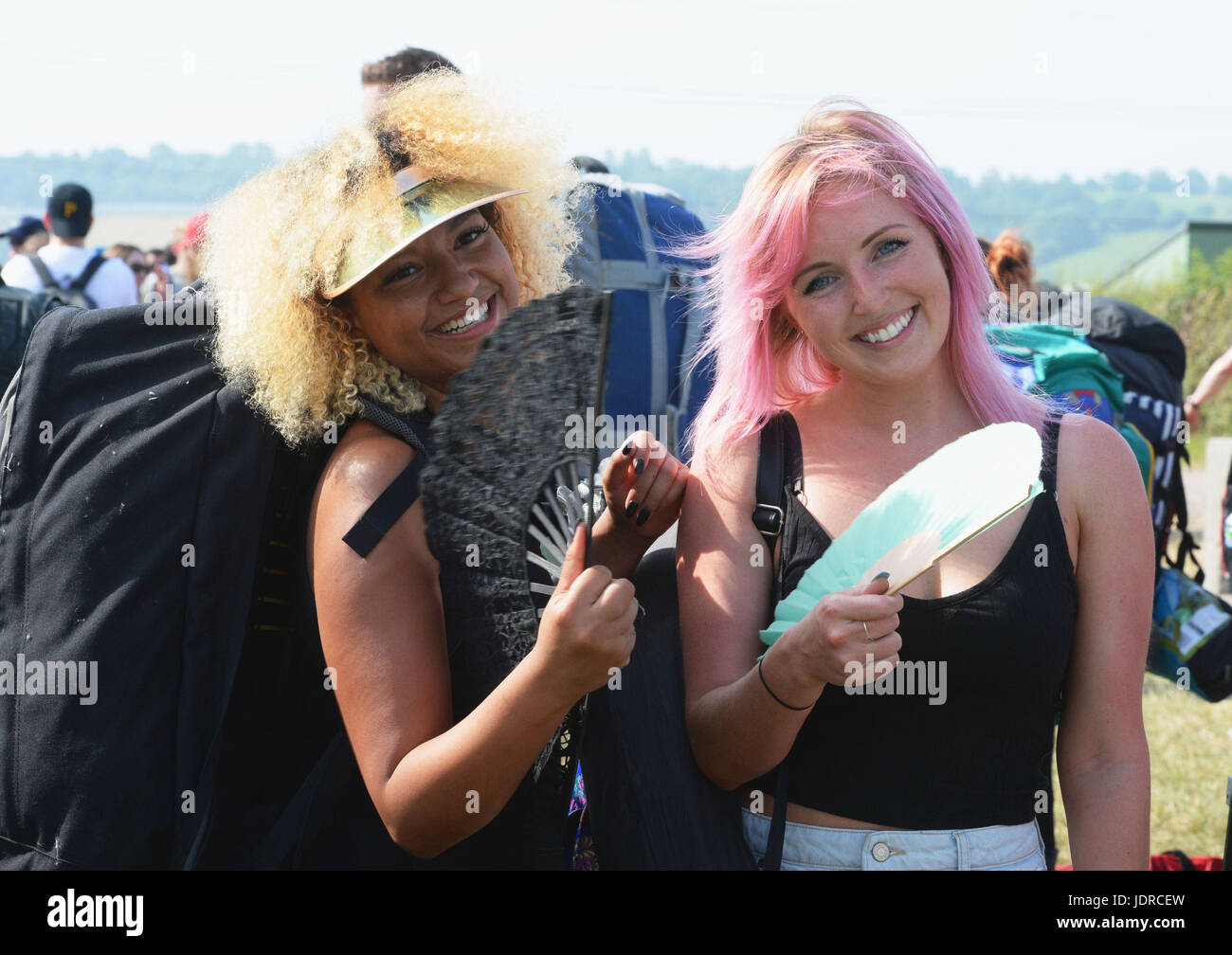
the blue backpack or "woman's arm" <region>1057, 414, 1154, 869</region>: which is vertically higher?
the blue backpack

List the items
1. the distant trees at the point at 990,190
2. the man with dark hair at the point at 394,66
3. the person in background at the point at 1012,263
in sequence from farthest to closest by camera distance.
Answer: the distant trees at the point at 990,190, the person in background at the point at 1012,263, the man with dark hair at the point at 394,66

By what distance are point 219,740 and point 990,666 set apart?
3.92 ft

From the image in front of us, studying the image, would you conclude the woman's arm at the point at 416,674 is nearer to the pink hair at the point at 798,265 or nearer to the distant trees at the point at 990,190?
the pink hair at the point at 798,265

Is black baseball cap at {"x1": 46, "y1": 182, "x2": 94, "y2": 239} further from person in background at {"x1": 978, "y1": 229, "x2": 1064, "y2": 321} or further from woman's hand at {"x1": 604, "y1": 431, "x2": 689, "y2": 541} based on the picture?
woman's hand at {"x1": 604, "y1": 431, "x2": 689, "y2": 541}

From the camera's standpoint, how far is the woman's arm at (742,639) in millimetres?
1603

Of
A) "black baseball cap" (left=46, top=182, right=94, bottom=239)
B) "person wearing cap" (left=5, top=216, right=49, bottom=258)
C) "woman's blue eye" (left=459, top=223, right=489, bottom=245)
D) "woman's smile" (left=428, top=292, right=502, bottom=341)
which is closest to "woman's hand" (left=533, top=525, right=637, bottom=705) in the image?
"woman's smile" (left=428, top=292, right=502, bottom=341)

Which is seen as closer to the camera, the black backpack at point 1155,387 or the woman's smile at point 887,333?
the woman's smile at point 887,333

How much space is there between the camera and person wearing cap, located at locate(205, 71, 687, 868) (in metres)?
1.58

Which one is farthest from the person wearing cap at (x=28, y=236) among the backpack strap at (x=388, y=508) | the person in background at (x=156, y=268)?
the backpack strap at (x=388, y=508)

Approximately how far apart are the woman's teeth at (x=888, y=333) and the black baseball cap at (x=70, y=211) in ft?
20.1

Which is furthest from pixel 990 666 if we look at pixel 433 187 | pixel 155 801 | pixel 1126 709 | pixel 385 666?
pixel 155 801

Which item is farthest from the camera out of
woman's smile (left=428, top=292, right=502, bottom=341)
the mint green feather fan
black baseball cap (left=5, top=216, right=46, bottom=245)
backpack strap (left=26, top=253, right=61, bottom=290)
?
black baseball cap (left=5, top=216, right=46, bottom=245)
